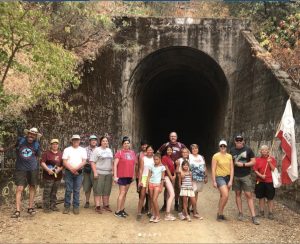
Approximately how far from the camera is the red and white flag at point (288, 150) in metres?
8.52

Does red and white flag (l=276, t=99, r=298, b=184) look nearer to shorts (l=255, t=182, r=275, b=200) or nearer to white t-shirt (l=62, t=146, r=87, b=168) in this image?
shorts (l=255, t=182, r=275, b=200)

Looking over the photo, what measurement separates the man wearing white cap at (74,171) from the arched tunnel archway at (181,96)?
6.89 meters

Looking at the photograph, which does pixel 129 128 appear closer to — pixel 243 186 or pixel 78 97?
pixel 78 97

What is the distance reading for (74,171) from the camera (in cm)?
891

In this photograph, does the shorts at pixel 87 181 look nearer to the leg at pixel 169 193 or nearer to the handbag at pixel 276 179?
the leg at pixel 169 193

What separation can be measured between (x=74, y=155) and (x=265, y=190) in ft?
14.9

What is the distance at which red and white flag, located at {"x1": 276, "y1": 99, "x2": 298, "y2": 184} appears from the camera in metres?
8.52

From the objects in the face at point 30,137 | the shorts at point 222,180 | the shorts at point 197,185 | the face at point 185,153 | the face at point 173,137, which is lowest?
the shorts at point 197,185

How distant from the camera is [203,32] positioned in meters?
15.4

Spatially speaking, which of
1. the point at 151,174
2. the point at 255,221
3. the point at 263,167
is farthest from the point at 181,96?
the point at 255,221

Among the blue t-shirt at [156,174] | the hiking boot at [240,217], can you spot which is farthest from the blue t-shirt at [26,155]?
the hiking boot at [240,217]

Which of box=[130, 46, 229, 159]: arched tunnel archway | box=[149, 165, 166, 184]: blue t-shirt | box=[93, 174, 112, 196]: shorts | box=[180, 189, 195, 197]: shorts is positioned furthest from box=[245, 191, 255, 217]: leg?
box=[130, 46, 229, 159]: arched tunnel archway

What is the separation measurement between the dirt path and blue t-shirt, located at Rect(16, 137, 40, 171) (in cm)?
109

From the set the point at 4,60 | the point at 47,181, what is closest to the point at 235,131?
the point at 47,181
